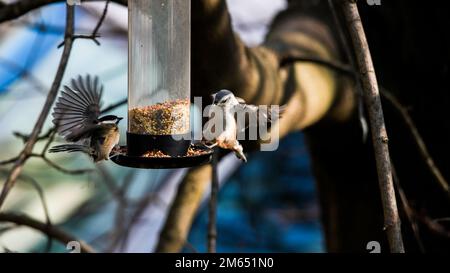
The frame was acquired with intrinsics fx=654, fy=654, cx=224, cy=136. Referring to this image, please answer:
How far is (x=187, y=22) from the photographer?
1.68 m

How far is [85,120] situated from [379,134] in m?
0.64

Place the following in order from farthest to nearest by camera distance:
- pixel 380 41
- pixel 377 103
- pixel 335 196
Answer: pixel 335 196, pixel 380 41, pixel 377 103

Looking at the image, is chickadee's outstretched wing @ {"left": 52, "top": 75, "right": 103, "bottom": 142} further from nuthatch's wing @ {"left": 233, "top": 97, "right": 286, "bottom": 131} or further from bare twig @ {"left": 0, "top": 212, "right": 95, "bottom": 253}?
bare twig @ {"left": 0, "top": 212, "right": 95, "bottom": 253}

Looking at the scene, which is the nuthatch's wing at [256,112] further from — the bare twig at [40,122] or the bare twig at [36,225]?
the bare twig at [36,225]

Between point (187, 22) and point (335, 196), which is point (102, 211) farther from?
point (187, 22)

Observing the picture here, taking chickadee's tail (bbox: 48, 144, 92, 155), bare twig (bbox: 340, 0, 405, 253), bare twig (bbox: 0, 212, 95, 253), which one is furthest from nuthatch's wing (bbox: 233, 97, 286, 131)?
bare twig (bbox: 0, 212, 95, 253)

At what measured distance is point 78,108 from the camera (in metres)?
1.43

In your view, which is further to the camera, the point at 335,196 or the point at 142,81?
the point at 335,196

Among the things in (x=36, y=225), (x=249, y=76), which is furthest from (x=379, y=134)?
(x=36, y=225)

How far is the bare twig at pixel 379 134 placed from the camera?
1.15 m

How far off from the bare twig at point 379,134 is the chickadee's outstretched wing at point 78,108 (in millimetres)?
569

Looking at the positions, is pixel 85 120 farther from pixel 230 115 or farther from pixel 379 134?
pixel 379 134

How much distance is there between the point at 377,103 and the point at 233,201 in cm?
421

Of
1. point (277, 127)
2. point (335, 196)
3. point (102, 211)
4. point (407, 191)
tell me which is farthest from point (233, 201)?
point (277, 127)
